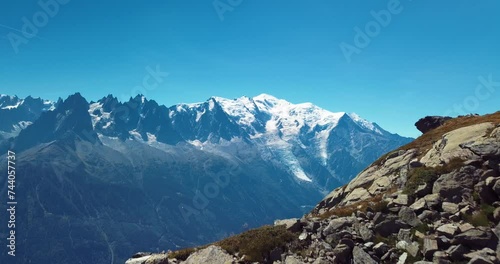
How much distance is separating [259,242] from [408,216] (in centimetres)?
1051

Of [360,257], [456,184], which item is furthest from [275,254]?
[456,184]

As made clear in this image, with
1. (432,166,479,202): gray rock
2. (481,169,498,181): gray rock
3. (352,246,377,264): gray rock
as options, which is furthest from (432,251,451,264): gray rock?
(481,169,498,181): gray rock

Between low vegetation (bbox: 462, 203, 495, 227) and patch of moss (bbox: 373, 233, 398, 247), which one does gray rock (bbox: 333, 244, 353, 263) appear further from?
low vegetation (bbox: 462, 203, 495, 227)

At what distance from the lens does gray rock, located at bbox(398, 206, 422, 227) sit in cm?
2466

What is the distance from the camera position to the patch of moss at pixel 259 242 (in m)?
25.9

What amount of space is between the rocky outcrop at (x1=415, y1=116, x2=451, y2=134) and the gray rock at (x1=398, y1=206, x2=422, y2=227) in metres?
55.7

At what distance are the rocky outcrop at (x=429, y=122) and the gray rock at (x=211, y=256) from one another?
62383 millimetres

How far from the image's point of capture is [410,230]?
24047 millimetres

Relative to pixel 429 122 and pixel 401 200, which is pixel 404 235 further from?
pixel 429 122

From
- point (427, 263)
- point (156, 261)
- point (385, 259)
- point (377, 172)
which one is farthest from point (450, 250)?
point (377, 172)

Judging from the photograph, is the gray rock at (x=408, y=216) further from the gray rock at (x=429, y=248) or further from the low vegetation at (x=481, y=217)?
the low vegetation at (x=481, y=217)

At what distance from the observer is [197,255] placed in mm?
27312

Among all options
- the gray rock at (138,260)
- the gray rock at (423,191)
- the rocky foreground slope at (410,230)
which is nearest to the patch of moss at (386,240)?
the rocky foreground slope at (410,230)

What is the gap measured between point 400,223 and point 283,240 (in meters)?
8.06
